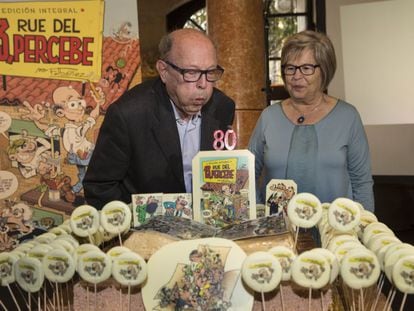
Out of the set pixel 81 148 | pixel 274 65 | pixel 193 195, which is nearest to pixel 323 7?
pixel 274 65

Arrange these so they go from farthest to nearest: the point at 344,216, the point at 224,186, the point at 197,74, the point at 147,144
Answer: the point at 147,144, the point at 197,74, the point at 224,186, the point at 344,216

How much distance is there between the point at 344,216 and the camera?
1.40 meters

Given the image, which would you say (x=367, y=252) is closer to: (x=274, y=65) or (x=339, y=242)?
(x=339, y=242)

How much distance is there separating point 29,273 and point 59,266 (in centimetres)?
8

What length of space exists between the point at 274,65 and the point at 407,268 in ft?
15.3

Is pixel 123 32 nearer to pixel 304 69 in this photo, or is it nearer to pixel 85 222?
pixel 304 69

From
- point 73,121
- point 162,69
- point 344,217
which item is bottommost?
point 344,217

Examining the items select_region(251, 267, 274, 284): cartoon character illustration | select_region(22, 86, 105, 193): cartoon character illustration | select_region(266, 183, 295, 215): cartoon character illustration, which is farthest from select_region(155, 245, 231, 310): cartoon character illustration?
select_region(22, 86, 105, 193): cartoon character illustration

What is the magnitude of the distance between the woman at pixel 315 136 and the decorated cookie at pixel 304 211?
83cm

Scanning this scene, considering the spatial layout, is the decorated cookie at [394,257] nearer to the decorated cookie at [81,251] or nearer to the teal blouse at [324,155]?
the decorated cookie at [81,251]

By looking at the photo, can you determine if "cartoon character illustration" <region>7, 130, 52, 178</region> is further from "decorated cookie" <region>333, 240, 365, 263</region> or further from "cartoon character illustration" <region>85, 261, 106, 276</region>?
"decorated cookie" <region>333, 240, 365, 263</region>

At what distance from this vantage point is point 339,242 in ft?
4.47

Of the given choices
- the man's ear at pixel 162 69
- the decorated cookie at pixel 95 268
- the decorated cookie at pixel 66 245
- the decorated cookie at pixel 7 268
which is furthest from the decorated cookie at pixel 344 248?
the man's ear at pixel 162 69

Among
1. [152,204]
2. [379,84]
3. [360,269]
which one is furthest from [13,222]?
[379,84]
